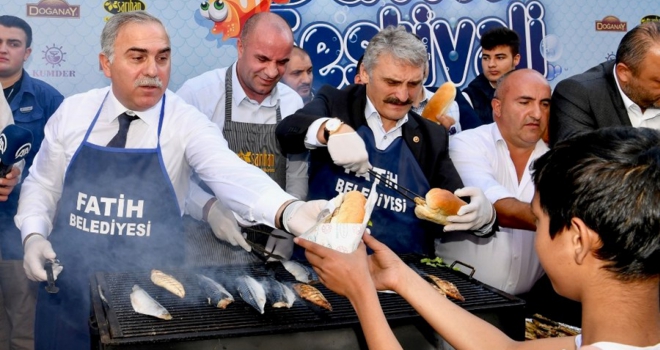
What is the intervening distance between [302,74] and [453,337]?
145 inches

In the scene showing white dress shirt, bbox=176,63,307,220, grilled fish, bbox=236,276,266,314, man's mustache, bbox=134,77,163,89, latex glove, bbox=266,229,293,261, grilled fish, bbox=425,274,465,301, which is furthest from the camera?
white dress shirt, bbox=176,63,307,220

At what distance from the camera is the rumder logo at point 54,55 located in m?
4.91

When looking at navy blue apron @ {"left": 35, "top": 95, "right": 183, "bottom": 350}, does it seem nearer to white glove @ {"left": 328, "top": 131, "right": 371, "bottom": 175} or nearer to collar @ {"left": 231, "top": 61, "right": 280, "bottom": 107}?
white glove @ {"left": 328, "top": 131, "right": 371, "bottom": 175}

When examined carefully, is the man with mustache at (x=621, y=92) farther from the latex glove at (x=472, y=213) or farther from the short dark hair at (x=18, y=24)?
the short dark hair at (x=18, y=24)

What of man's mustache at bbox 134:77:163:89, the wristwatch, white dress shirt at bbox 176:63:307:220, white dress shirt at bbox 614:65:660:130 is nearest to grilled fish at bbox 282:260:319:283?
the wristwatch

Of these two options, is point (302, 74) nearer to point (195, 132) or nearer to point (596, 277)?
point (195, 132)

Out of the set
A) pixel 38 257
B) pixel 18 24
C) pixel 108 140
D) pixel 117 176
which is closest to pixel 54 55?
pixel 18 24

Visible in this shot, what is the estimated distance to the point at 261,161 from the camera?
3912 millimetres

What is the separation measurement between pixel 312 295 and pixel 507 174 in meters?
1.85

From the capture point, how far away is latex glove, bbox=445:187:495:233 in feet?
10.3

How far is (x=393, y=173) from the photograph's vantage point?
350cm

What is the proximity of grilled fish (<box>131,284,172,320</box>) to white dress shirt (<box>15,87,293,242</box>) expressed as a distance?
2.31ft

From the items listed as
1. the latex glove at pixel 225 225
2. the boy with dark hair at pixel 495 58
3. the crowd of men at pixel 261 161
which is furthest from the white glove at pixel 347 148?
the boy with dark hair at pixel 495 58

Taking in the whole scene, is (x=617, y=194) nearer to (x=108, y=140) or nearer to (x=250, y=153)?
(x=108, y=140)
